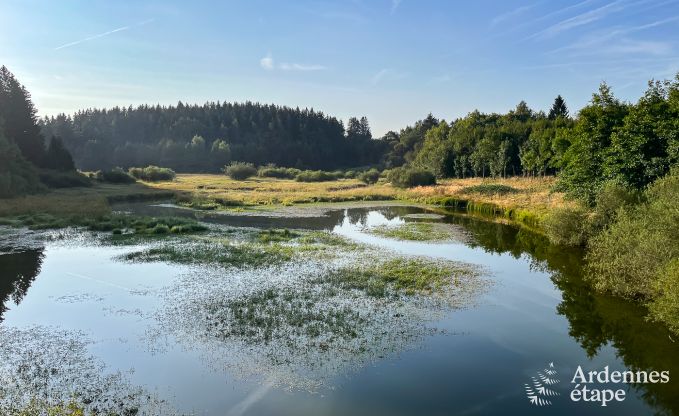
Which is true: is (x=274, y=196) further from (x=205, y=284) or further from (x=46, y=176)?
(x=205, y=284)

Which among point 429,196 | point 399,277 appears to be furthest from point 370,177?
point 399,277

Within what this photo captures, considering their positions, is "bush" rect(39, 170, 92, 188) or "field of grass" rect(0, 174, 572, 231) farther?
"bush" rect(39, 170, 92, 188)

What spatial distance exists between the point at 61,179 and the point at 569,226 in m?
70.4

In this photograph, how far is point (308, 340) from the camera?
16.8m

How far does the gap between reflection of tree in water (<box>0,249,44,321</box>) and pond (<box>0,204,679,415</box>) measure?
0.13m

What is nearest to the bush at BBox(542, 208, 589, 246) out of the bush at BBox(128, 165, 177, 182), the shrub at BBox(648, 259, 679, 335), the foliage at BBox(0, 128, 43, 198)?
the shrub at BBox(648, 259, 679, 335)

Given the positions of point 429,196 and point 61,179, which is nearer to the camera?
point 429,196

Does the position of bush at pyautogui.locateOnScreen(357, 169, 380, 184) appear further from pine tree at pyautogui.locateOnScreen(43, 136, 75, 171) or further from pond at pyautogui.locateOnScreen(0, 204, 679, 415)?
pond at pyautogui.locateOnScreen(0, 204, 679, 415)

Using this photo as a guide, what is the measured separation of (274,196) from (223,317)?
53576 millimetres

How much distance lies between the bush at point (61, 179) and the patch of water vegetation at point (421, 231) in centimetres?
5299

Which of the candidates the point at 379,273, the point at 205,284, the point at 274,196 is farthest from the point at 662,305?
the point at 274,196

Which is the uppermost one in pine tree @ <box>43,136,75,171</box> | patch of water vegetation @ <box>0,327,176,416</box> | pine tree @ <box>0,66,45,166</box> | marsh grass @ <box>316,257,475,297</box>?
pine tree @ <box>0,66,45,166</box>

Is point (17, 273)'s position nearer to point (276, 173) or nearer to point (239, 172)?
point (239, 172)

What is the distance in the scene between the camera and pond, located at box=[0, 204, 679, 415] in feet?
43.4
